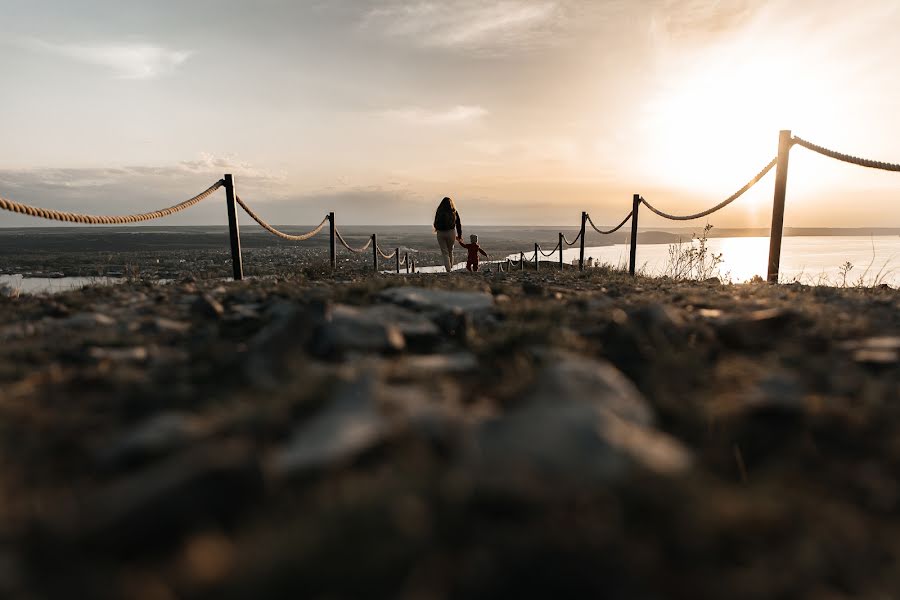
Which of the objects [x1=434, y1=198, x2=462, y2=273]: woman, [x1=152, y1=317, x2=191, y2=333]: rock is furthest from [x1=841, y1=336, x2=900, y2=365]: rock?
[x1=434, y1=198, x2=462, y2=273]: woman

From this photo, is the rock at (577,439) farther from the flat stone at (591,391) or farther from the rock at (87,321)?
the rock at (87,321)

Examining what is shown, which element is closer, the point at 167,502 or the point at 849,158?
the point at 167,502

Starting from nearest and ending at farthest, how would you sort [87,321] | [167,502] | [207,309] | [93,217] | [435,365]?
1. [167,502]
2. [435,365]
3. [87,321]
4. [207,309]
5. [93,217]

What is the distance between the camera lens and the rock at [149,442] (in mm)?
1314

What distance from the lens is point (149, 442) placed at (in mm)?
1343

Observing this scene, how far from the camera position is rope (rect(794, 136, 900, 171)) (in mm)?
5312

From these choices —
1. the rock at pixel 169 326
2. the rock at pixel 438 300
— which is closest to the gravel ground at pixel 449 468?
the rock at pixel 169 326

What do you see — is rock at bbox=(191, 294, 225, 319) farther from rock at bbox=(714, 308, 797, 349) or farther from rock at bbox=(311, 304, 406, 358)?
rock at bbox=(714, 308, 797, 349)

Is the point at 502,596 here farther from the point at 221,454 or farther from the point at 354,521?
the point at 221,454

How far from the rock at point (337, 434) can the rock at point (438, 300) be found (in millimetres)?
1546

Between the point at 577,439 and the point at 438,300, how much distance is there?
7.20 feet

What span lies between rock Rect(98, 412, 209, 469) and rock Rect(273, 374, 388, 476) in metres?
0.32

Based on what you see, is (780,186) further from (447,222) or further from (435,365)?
(447,222)

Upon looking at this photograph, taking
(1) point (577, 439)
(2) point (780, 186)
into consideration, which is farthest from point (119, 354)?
(2) point (780, 186)
